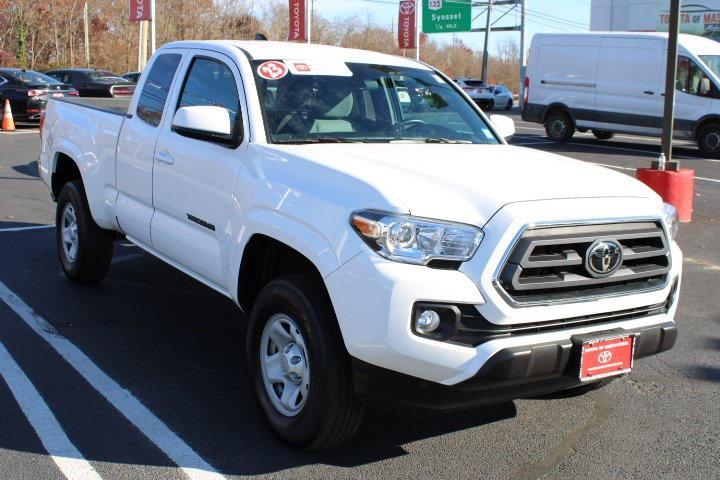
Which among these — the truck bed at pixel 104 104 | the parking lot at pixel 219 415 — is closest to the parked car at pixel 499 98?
the truck bed at pixel 104 104

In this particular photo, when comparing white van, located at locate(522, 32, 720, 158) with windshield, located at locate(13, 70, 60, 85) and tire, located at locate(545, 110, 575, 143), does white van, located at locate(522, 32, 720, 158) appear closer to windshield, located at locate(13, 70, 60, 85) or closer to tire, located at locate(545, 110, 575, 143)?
tire, located at locate(545, 110, 575, 143)

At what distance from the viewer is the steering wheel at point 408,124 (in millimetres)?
4836

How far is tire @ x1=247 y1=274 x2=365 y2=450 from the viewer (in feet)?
11.6

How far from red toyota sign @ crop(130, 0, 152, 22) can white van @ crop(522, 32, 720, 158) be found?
11805mm

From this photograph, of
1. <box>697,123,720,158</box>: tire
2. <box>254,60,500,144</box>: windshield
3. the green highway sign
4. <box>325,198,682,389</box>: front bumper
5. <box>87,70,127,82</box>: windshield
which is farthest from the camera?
the green highway sign

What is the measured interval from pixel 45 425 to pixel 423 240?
84.5 inches

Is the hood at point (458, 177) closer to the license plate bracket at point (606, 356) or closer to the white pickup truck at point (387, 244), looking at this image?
the white pickup truck at point (387, 244)

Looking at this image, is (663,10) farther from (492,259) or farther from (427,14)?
(492,259)

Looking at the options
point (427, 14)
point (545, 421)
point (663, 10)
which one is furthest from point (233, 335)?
point (427, 14)

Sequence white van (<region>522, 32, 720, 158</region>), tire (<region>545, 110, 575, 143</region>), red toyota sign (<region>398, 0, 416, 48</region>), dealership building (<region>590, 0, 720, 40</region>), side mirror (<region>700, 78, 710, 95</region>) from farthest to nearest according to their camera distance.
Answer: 1. dealership building (<region>590, 0, 720, 40</region>)
2. red toyota sign (<region>398, 0, 416, 48</region>)
3. tire (<region>545, 110, 575, 143</region>)
4. white van (<region>522, 32, 720, 158</region>)
5. side mirror (<region>700, 78, 710, 95</region>)

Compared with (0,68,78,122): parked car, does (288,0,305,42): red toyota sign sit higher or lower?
higher

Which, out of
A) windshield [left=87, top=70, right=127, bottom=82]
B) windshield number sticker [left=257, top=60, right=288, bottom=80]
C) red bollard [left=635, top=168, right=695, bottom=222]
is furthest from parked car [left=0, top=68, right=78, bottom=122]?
windshield number sticker [left=257, top=60, right=288, bottom=80]

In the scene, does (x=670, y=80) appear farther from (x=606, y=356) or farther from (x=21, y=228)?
(x=21, y=228)

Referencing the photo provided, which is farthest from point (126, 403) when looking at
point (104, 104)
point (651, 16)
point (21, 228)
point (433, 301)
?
point (651, 16)
